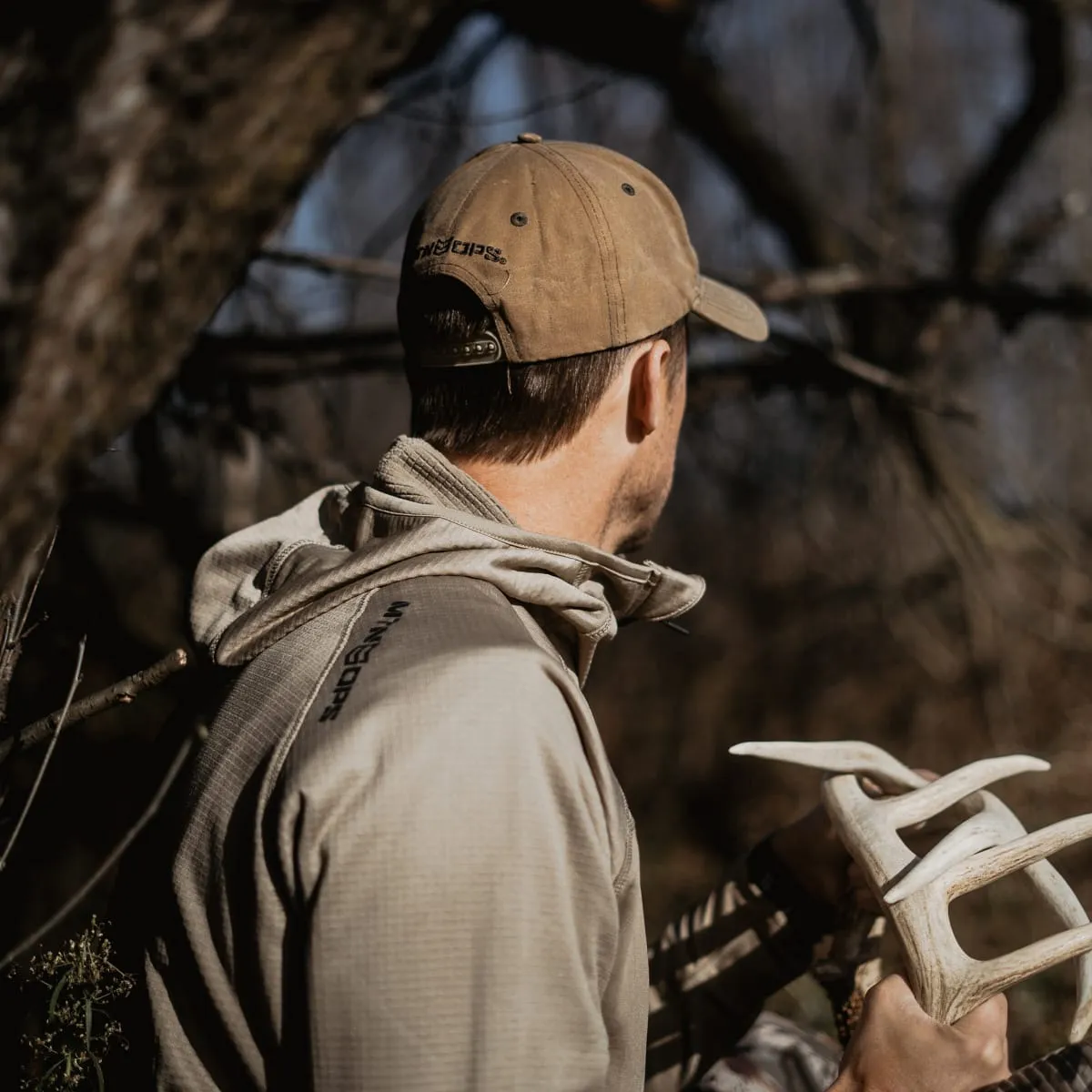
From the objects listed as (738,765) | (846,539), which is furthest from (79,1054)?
(846,539)

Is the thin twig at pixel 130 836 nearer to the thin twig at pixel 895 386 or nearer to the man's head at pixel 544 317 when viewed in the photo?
the man's head at pixel 544 317

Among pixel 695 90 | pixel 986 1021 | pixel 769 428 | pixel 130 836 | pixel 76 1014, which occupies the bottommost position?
pixel 769 428

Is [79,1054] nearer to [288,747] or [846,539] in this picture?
[288,747]

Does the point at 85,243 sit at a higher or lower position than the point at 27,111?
lower

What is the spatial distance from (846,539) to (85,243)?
904 centimetres

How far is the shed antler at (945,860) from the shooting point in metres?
2.14

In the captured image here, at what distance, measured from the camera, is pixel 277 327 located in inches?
217

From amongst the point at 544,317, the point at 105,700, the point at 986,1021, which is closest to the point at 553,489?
the point at 544,317

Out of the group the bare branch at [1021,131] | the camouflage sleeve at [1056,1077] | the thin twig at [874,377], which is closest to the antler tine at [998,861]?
the camouflage sleeve at [1056,1077]

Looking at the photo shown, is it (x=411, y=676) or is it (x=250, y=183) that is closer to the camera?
(x=250, y=183)

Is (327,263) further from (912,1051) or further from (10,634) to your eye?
(912,1051)

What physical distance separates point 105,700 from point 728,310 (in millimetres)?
1373

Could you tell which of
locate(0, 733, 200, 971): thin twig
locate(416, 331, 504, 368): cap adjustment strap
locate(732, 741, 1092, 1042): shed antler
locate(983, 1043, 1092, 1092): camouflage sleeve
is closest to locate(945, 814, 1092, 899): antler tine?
locate(732, 741, 1092, 1042): shed antler

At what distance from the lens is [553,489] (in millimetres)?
2207
